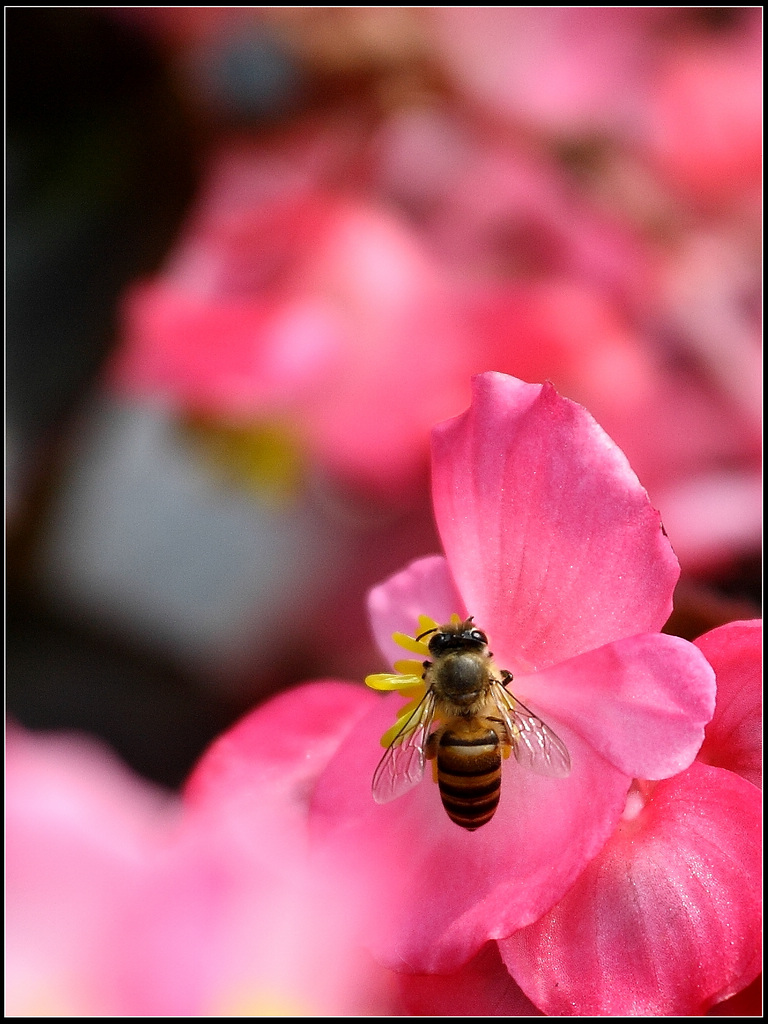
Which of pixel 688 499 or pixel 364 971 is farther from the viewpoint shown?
pixel 688 499

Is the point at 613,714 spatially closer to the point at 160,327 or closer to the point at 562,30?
the point at 160,327

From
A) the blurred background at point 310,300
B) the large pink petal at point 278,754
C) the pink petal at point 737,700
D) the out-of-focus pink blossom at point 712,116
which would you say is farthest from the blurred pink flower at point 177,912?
the out-of-focus pink blossom at point 712,116

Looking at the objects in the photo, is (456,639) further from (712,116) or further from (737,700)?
(712,116)

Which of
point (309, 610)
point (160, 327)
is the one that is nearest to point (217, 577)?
point (309, 610)

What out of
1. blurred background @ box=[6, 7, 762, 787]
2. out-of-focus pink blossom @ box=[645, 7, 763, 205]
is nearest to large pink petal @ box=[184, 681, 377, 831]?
blurred background @ box=[6, 7, 762, 787]

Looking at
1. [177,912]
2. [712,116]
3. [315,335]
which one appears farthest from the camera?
[712,116]

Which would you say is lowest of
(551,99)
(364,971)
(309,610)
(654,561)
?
(309,610)

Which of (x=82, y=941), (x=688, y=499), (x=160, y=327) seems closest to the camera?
(x=82, y=941)

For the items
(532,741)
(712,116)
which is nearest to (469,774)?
(532,741)
